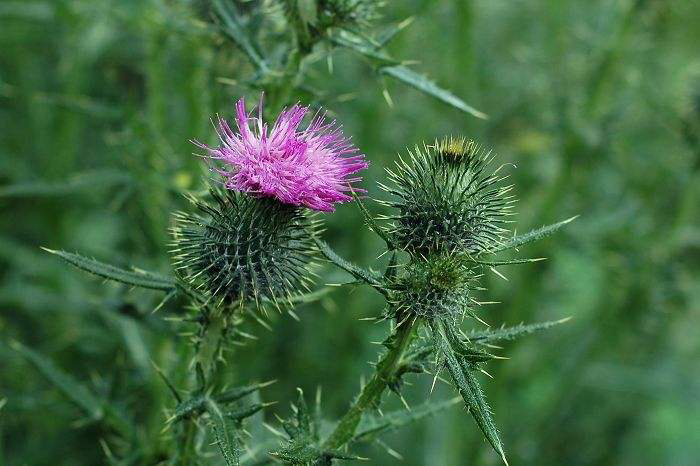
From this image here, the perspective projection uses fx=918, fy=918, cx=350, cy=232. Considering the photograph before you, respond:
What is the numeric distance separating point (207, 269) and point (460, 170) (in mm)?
863

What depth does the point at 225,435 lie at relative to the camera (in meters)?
2.66

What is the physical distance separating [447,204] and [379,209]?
345 cm

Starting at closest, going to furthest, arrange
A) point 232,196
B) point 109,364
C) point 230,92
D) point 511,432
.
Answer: point 232,196
point 230,92
point 109,364
point 511,432

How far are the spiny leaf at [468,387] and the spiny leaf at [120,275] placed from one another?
88 cm

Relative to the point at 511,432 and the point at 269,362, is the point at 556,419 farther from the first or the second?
the point at 269,362

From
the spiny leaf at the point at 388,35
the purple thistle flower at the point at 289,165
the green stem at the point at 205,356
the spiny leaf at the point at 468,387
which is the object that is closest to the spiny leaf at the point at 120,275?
the green stem at the point at 205,356

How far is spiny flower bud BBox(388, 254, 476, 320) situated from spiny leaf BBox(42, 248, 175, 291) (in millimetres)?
728

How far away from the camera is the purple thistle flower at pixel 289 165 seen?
9.18 feet

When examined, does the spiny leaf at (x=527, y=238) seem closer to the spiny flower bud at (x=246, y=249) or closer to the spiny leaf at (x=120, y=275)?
the spiny flower bud at (x=246, y=249)

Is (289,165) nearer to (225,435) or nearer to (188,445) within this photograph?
(225,435)

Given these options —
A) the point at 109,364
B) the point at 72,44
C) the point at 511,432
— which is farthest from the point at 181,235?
the point at 511,432

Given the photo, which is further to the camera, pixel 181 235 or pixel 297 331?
pixel 297 331

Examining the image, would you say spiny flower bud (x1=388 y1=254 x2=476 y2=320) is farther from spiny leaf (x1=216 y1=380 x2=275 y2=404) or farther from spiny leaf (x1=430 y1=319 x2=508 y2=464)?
spiny leaf (x1=216 y1=380 x2=275 y2=404)

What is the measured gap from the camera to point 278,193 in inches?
111
